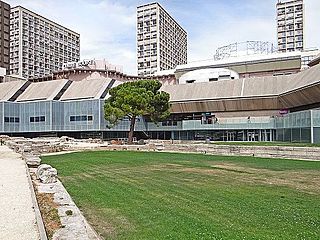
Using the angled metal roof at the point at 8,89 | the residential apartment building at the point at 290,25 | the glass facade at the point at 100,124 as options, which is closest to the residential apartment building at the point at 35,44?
the angled metal roof at the point at 8,89

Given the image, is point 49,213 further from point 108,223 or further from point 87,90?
point 87,90

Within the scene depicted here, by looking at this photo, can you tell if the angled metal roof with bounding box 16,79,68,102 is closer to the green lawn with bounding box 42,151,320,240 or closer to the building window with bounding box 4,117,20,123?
the building window with bounding box 4,117,20,123

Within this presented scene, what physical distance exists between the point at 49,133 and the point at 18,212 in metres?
63.8

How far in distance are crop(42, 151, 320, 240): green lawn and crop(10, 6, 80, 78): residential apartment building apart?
117m

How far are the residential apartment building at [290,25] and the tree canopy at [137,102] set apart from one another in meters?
92.6

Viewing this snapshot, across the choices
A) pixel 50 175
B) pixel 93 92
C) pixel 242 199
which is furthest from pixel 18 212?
pixel 93 92

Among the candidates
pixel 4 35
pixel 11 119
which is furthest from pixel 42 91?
pixel 4 35

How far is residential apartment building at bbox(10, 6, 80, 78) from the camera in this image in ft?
431

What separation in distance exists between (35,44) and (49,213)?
461 ft

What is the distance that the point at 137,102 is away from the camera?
1890 inches

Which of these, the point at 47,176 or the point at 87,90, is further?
the point at 87,90

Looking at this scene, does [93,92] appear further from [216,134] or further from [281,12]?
[281,12]

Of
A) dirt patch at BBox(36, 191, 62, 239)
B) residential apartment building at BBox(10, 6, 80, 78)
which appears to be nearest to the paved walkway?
dirt patch at BBox(36, 191, 62, 239)

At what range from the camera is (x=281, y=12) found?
136 meters
